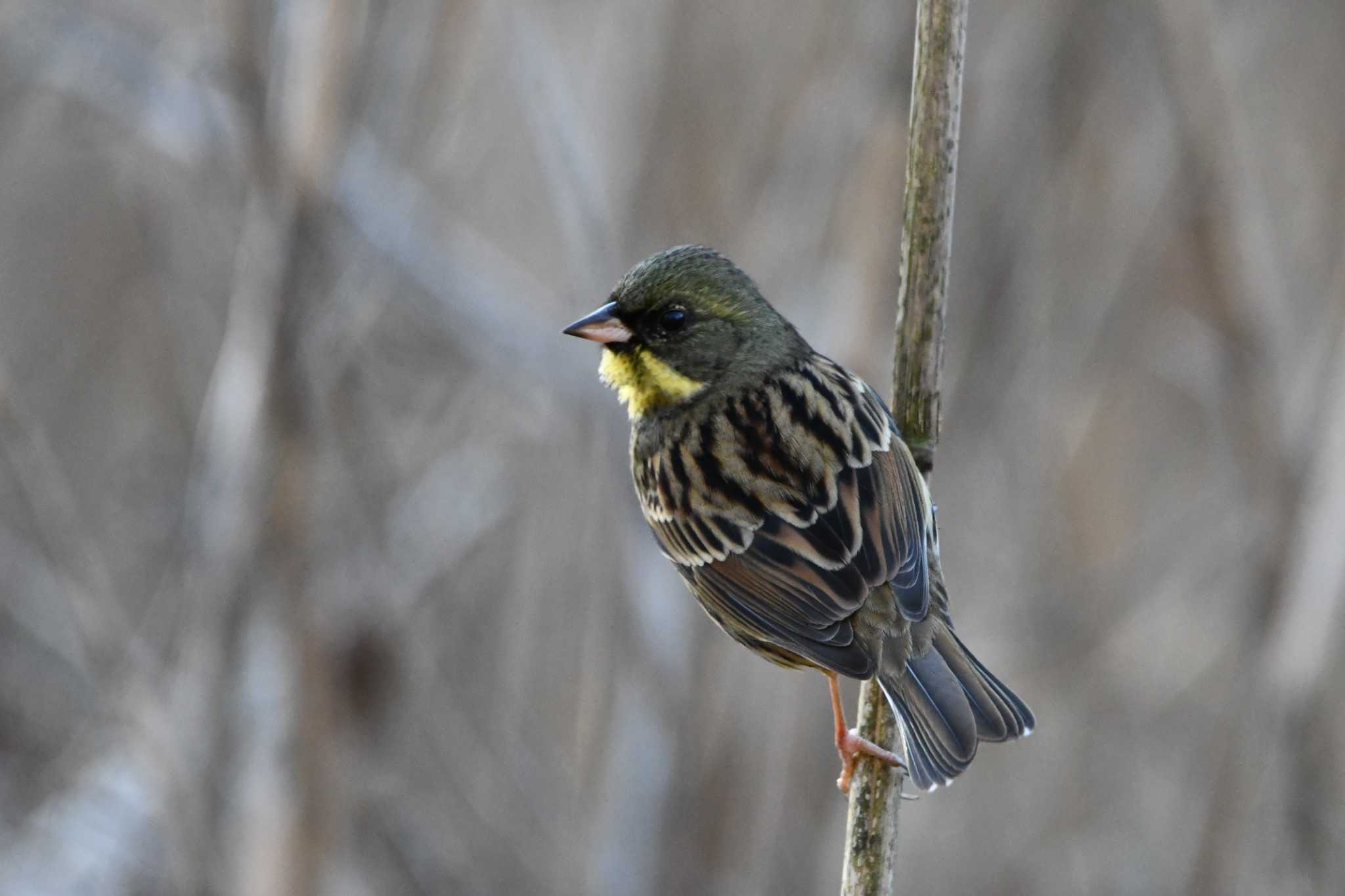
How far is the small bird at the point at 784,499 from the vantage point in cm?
286

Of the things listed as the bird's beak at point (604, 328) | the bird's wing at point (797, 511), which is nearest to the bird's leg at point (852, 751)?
the bird's wing at point (797, 511)

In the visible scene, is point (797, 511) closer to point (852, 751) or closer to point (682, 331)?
point (682, 331)

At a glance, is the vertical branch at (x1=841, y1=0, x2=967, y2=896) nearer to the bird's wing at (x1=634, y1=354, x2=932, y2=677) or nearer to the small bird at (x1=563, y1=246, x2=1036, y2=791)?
the small bird at (x1=563, y1=246, x2=1036, y2=791)


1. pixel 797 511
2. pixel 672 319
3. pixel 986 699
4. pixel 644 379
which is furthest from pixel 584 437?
pixel 986 699

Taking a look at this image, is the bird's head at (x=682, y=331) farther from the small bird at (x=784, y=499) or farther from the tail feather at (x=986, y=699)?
the tail feather at (x=986, y=699)

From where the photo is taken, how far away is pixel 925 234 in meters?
2.66

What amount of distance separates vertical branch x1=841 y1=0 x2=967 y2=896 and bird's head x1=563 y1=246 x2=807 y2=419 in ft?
1.91

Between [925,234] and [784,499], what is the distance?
0.71 m

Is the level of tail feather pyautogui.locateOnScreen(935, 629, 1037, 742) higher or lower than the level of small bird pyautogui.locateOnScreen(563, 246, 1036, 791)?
lower

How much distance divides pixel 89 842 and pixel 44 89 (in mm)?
2605

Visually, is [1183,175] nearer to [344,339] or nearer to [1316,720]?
[1316,720]

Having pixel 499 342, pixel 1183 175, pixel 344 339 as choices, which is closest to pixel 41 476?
pixel 344 339

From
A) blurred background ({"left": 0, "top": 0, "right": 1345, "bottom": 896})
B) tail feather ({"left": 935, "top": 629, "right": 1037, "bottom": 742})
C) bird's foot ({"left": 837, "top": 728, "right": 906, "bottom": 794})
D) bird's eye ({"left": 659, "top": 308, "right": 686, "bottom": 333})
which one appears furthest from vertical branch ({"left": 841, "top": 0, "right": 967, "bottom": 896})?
blurred background ({"left": 0, "top": 0, "right": 1345, "bottom": 896})

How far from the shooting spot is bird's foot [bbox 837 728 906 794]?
2602 millimetres
